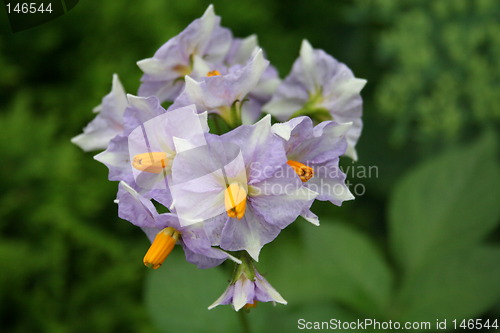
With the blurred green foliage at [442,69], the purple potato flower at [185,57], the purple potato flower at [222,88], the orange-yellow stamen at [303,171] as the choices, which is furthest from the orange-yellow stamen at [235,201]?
the blurred green foliage at [442,69]

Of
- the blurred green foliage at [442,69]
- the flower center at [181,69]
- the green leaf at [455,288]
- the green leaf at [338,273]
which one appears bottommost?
the green leaf at [338,273]

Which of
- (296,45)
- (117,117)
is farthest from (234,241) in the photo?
(296,45)

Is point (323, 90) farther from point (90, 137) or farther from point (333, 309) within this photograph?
point (333, 309)

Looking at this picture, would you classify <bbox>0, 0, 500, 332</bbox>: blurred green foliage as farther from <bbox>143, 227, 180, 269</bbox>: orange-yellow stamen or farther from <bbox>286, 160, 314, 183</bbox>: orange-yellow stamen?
<bbox>286, 160, 314, 183</bbox>: orange-yellow stamen

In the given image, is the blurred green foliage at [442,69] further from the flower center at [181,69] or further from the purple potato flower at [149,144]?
the purple potato flower at [149,144]

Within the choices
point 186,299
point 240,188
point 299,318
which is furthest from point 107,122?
point 299,318

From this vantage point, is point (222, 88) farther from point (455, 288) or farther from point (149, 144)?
point (455, 288)

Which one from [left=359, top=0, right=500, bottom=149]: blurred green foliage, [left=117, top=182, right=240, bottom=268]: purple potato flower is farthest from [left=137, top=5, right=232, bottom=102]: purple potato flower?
[left=359, top=0, right=500, bottom=149]: blurred green foliage
